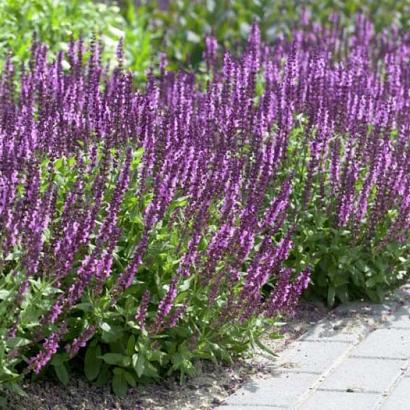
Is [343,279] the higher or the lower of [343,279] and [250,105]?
the lower

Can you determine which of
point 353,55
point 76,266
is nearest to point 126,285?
point 76,266

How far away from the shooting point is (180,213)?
5520mm

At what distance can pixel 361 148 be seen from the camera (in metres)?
6.61

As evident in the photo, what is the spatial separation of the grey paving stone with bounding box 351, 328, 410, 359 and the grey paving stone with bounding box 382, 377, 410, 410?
475 mm

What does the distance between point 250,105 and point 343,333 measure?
152 centimetres

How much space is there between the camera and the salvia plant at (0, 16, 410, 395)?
4.72 metres

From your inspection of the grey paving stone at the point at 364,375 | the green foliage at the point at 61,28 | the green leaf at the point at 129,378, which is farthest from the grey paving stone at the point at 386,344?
the green foliage at the point at 61,28

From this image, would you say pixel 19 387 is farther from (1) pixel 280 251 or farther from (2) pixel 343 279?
(2) pixel 343 279

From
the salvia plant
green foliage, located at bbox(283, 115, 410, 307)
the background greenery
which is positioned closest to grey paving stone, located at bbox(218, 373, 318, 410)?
the salvia plant

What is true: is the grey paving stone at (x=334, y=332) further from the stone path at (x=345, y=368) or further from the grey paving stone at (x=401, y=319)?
the grey paving stone at (x=401, y=319)

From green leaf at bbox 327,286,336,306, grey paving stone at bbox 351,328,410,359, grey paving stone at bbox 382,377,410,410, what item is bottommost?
grey paving stone at bbox 382,377,410,410

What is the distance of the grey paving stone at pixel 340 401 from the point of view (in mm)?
4832

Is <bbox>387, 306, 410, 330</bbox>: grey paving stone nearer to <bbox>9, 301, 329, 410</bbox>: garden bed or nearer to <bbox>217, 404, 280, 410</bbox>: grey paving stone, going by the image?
<bbox>9, 301, 329, 410</bbox>: garden bed

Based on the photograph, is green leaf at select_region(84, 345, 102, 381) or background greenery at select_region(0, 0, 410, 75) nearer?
green leaf at select_region(84, 345, 102, 381)
